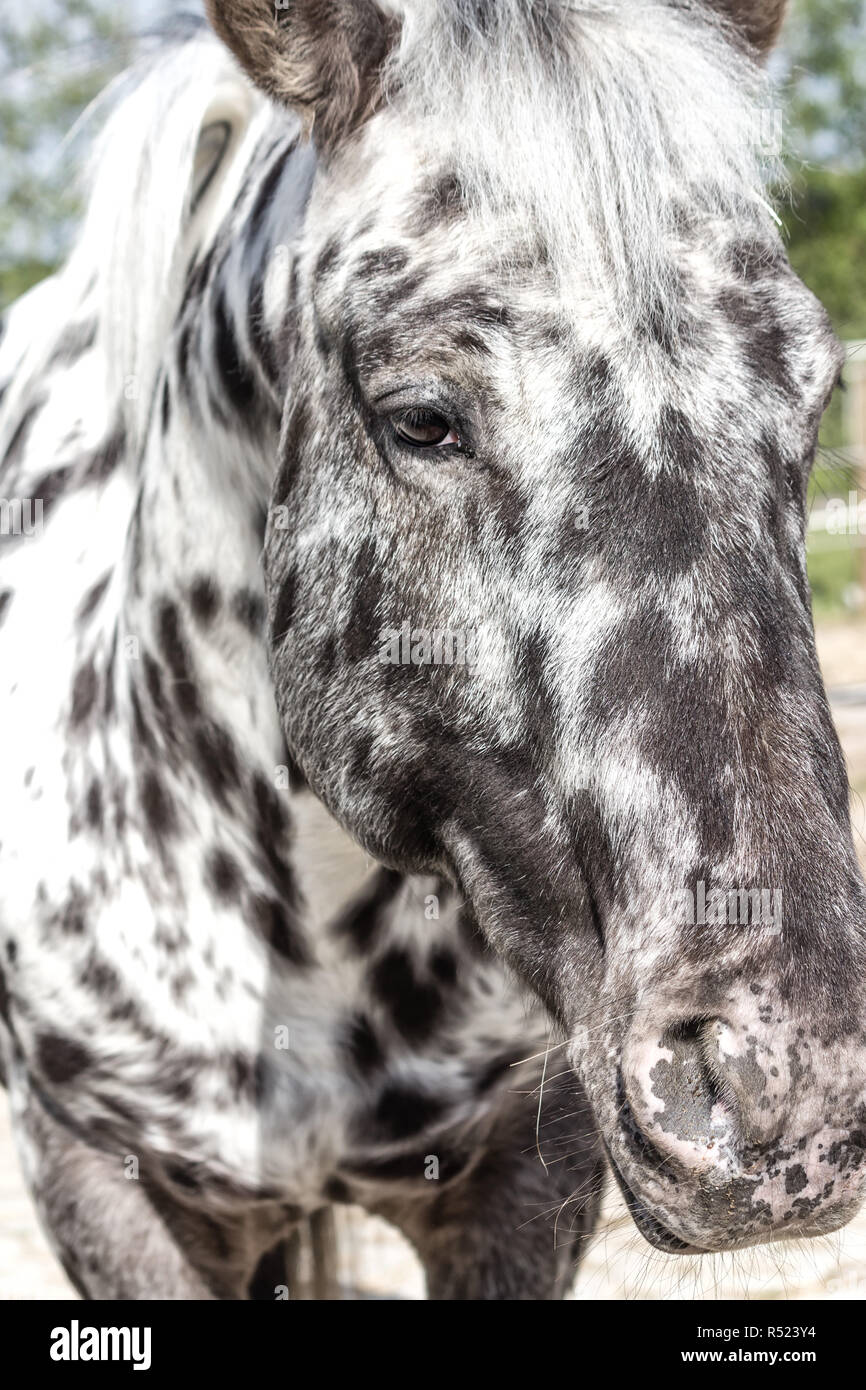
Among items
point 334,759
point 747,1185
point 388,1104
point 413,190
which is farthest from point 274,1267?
point 413,190

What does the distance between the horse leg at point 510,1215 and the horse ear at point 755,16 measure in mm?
1588

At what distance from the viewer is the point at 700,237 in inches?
57.9

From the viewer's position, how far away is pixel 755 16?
1.83 meters

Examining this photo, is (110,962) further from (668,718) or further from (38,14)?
(38,14)

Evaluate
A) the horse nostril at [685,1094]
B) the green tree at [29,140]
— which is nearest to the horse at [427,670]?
the horse nostril at [685,1094]

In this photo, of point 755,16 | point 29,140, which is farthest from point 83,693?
point 29,140

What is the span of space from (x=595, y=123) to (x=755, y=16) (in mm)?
518

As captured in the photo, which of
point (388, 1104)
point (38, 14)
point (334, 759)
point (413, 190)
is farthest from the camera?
point (38, 14)

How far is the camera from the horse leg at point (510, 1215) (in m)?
2.21

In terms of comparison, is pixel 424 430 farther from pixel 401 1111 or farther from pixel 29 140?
pixel 29 140

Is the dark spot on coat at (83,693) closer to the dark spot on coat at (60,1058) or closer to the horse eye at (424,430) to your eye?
the dark spot on coat at (60,1058)

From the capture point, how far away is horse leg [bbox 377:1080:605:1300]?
7.26ft

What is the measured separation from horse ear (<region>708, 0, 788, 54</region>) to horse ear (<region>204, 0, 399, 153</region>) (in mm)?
481
